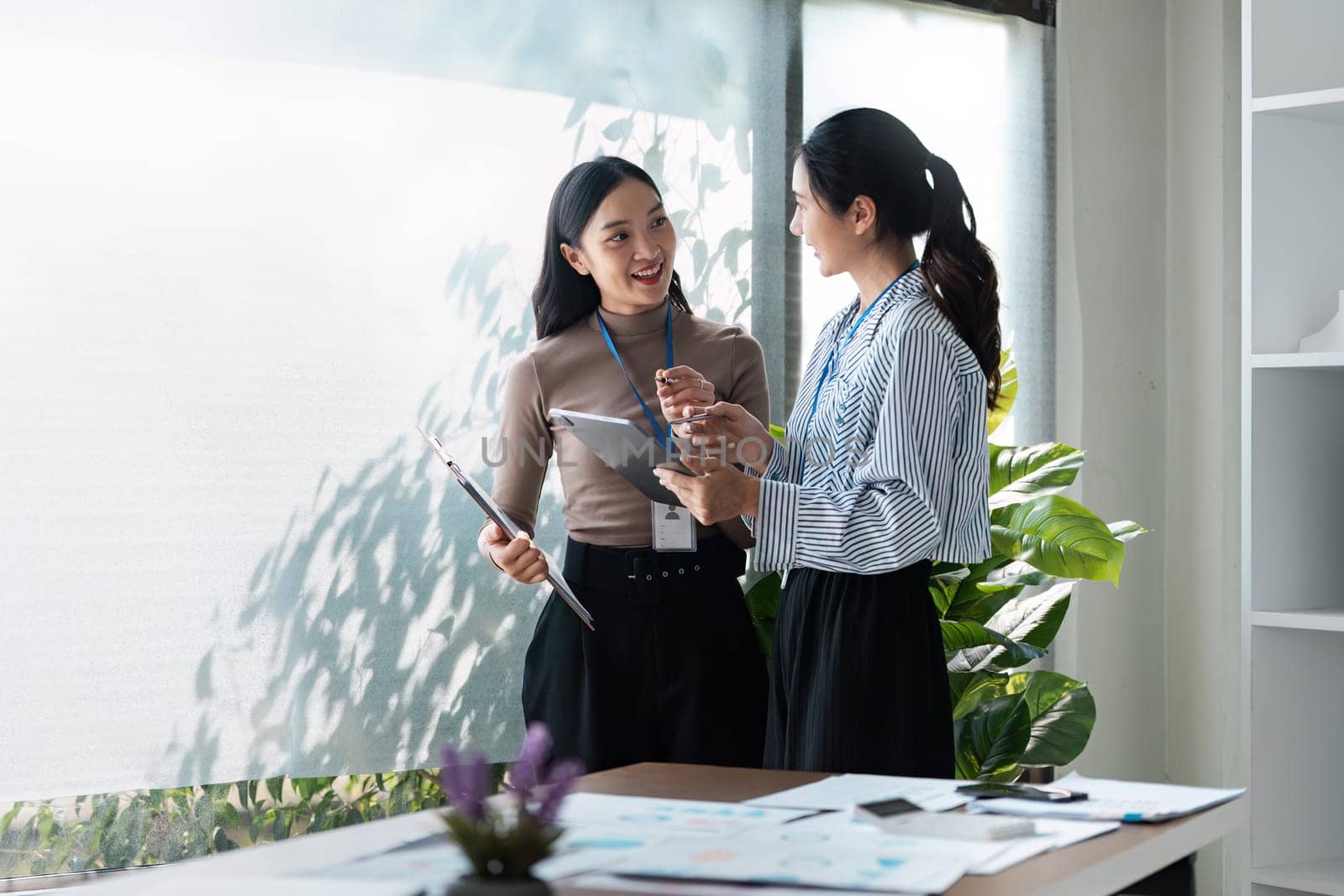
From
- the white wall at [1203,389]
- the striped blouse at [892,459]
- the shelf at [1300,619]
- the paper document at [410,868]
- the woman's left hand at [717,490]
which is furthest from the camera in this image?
the white wall at [1203,389]

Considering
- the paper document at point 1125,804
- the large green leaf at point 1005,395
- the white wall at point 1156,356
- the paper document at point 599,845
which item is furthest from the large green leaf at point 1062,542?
the paper document at point 599,845

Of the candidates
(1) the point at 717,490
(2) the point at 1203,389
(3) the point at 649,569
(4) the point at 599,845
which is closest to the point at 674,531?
(3) the point at 649,569

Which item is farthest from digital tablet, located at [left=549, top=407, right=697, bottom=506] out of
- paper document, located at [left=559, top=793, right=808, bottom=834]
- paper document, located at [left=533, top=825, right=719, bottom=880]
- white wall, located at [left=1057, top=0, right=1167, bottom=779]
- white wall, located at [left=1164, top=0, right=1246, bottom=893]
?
white wall, located at [left=1164, top=0, right=1246, bottom=893]

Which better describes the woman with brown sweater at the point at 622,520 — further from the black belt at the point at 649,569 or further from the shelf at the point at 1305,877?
the shelf at the point at 1305,877

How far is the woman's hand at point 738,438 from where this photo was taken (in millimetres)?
1967

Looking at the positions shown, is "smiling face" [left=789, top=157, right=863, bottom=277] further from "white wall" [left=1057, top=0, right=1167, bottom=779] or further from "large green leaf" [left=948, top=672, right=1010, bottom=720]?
"white wall" [left=1057, top=0, right=1167, bottom=779]

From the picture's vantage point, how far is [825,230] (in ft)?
6.25

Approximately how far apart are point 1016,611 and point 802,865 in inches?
73.3

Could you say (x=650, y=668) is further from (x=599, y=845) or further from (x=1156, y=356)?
(x=1156, y=356)

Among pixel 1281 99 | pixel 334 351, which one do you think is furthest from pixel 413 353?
pixel 1281 99

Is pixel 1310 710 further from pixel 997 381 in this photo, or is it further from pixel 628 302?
pixel 628 302

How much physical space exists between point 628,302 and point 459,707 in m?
0.89

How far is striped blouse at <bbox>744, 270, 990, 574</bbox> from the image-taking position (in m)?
1.70

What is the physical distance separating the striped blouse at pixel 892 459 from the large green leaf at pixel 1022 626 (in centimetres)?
81
